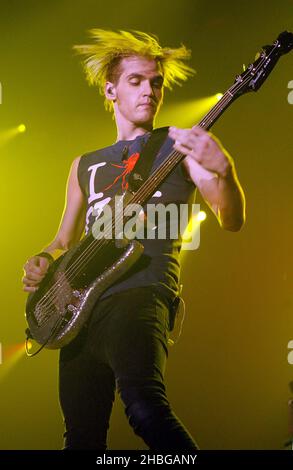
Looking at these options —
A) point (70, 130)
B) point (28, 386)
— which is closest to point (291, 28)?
point (70, 130)

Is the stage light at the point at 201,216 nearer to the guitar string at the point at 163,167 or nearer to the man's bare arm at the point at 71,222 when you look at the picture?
the man's bare arm at the point at 71,222

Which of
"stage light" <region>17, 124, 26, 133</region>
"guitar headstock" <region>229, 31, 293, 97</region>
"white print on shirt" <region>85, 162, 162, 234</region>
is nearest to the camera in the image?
"guitar headstock" <region>229, 31, 293, 97</region>

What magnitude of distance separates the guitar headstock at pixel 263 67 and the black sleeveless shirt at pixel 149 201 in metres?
0.37

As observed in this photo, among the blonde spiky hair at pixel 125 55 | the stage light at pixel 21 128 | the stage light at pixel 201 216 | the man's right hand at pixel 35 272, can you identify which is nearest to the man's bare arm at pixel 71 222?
the man's right hand at pixel 35 272

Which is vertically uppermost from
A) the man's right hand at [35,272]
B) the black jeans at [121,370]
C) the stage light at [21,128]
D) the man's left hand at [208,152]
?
the stage light at [21,128]

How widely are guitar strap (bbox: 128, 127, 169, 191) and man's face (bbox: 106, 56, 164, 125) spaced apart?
0.46 feet

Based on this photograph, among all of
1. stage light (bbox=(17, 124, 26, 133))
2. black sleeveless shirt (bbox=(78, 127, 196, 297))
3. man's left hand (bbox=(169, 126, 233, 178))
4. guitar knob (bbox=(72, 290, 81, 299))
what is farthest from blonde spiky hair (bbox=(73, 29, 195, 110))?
guitar knob (bbox=(72, 290, 81, 299))

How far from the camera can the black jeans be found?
162cm

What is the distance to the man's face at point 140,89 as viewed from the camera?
8.04 ft

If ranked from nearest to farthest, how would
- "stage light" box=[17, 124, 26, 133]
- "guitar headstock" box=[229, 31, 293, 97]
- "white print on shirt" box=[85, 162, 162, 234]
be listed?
1. "guitar headstock" box=[229, 31, 293, 97]
2. "white print on shirt" box=[85, 162, 162, 234]
3. "stage light" box=[17, 124, 26, 133]

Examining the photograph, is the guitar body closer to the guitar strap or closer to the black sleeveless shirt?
the black sleeveless shirt

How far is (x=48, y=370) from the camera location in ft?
10.4

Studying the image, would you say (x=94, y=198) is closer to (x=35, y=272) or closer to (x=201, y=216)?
(x=35, y=272)

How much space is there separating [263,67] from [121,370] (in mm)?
1239
